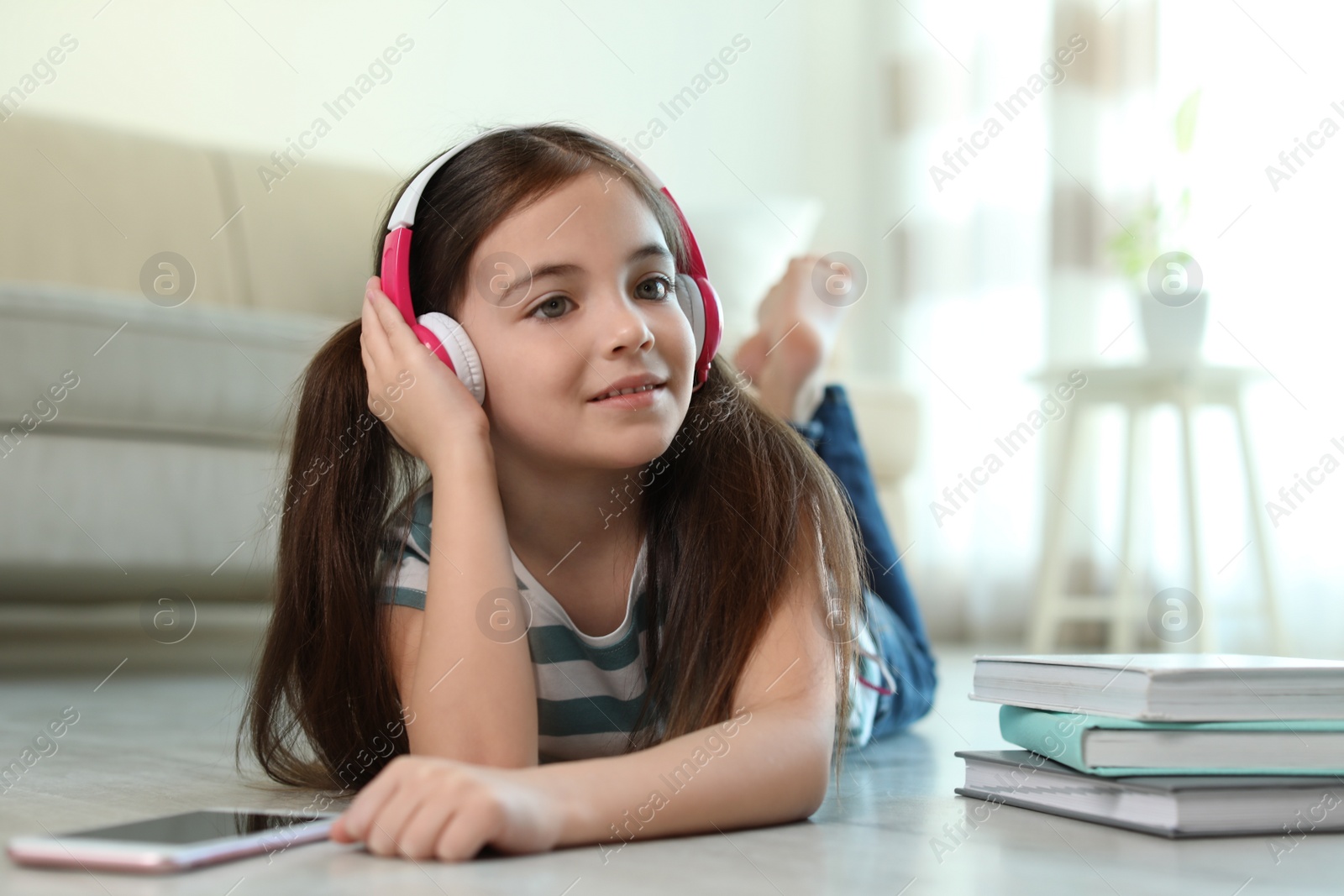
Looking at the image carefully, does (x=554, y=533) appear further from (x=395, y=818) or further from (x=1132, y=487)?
(x=1132, y=487)

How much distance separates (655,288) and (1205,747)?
0.49 m

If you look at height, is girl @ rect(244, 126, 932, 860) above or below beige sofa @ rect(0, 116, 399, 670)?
below

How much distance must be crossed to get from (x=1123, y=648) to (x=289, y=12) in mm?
2380

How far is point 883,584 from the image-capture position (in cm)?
145

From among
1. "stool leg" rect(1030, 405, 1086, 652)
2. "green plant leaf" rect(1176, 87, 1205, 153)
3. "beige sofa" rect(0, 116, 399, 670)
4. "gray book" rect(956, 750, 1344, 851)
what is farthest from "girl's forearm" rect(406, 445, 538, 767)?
"green plant leaf" rect(1176, 87, 1205, 153)

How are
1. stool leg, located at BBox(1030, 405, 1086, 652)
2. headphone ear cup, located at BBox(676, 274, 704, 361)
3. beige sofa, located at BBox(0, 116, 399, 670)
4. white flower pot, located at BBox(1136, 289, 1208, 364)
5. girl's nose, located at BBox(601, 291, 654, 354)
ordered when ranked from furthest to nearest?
stool leg, located at BBox(1030, 405, 1086, 652) < white flower pot, located at BBox(1136, 289, 1208, 364) < beige sofa, located at BBox(0, 116, 399, 670) < headphone ear cup, located at BBox(676, 274, 704, 361) < girl's nose, located at BBox(601, 291, 654, 354)

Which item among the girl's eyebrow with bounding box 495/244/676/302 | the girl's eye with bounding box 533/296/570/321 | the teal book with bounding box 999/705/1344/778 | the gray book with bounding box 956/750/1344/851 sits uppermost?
the girl's eyebrow with bounding box 495/244/676/302

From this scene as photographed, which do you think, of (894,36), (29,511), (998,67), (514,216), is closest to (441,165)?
(514,216)

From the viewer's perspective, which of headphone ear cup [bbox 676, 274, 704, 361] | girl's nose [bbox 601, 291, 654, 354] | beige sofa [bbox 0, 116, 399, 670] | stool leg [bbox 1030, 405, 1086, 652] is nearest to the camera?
girl's nose [bbox 601, 291, 654, 354]

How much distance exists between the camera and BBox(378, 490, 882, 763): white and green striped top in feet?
3.02

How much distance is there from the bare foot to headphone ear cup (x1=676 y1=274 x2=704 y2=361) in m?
0.48

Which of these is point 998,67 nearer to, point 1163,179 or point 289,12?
point 1163,179

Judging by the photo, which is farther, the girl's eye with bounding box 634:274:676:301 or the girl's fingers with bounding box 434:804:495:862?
the girl's eye with bounding box 634:274:676:301

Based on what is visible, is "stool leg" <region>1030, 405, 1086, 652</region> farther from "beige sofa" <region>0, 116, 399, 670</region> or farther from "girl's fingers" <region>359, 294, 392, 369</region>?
"girl's fingers" <region>359, 294, 392, 369</region>
